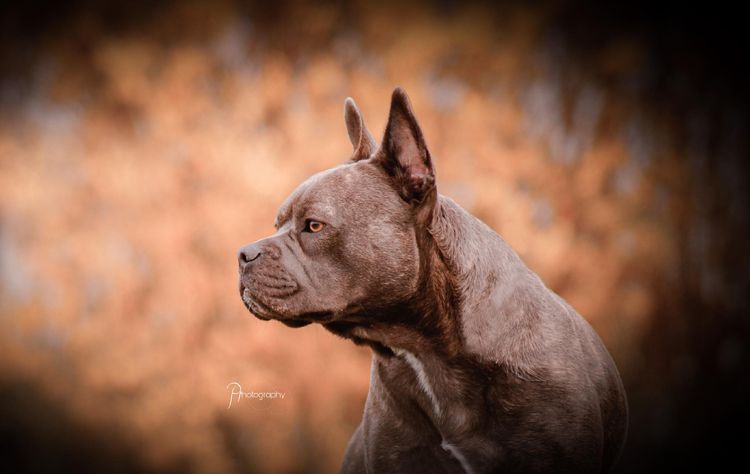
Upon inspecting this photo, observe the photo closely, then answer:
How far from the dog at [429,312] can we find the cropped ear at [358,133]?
250mm

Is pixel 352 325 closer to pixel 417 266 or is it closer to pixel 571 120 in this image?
pixel 417 266

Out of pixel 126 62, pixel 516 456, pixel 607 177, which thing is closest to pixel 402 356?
pixel 516 456

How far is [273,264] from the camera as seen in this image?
232cm

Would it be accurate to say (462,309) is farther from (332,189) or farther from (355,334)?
(332,189)

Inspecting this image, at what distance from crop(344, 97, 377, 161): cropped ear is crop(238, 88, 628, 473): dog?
25 cm

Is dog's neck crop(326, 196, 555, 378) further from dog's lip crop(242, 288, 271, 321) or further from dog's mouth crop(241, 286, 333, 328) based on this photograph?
dog's lip crop(242, 288, 271, 321)

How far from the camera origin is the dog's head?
7.59ft

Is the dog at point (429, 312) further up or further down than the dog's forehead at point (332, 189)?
further down

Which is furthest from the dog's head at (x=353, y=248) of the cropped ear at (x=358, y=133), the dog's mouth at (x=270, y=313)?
the cropped ear at (x=358, y=133)

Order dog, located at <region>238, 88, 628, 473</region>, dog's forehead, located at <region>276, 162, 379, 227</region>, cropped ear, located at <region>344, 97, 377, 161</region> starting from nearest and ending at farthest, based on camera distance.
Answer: dog, located at <region>238, 88, 628, 473</region> < dog's forehead, located at <region>276, 162, 379, 227</region> < cropped ear, located at <region>344, 97, 377, 161</region>

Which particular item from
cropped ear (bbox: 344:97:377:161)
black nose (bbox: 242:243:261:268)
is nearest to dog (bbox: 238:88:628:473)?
black nose (bbox: 242:243:261:268)

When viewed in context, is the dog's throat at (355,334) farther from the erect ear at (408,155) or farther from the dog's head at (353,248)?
the erect ear at (408,155)

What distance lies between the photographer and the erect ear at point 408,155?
7.65 ft

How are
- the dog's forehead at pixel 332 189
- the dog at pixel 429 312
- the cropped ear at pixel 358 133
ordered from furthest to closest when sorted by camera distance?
the cropped ear at pixel 358 133 → the dog's forehead at pixel 332 189 → the dog at pixel 429 312
